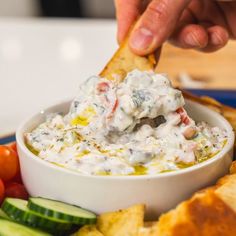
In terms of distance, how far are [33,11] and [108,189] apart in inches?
185

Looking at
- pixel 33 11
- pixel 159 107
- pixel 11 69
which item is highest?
pixel 159 107

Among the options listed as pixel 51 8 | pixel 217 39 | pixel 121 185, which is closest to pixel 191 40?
pixel 217 39

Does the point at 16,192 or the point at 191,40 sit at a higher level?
the point at 191,40

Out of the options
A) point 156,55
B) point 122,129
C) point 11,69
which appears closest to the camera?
point 122,129

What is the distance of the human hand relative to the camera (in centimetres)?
215

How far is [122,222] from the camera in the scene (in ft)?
5.20

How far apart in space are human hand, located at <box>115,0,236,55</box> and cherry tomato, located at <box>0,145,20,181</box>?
507 millimetres

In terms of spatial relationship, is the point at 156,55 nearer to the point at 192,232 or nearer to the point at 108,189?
the point at 108,189

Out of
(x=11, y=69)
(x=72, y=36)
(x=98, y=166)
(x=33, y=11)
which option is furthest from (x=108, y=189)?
(x=33, y=11)

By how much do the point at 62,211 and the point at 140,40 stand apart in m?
0.68

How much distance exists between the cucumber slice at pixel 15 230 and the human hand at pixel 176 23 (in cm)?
70

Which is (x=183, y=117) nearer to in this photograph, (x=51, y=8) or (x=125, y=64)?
(x=125, y=64)

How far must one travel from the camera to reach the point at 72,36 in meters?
3.96

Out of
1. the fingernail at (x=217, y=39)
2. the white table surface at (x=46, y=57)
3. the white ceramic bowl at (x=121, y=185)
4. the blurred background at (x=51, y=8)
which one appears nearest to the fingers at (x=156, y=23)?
the fingernail at (x=217, y=39)
